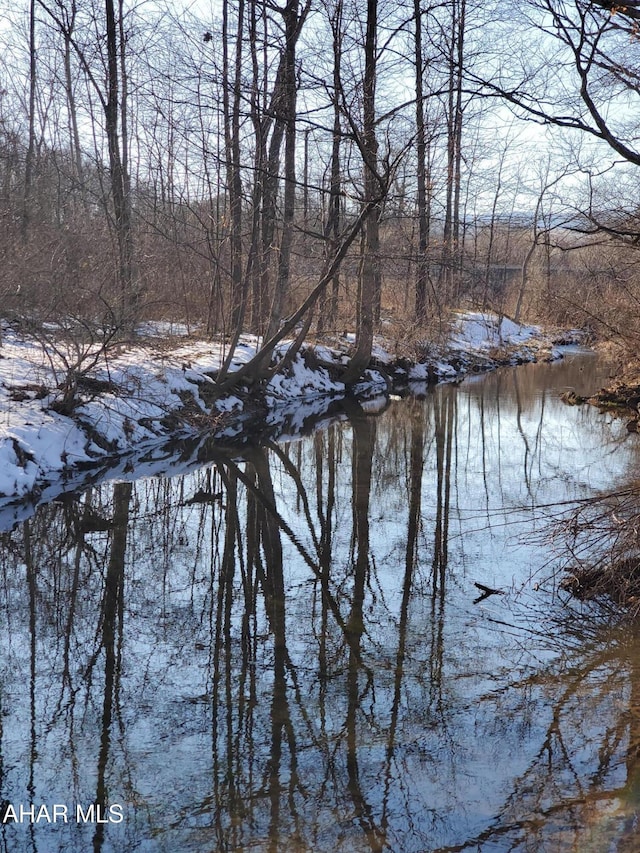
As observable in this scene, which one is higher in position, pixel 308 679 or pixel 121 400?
pixel 121 400

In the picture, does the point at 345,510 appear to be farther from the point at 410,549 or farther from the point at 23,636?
the point at 23,636

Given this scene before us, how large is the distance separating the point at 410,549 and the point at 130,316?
723 cm

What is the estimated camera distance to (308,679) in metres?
5.41

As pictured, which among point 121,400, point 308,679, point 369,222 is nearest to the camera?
point 308,679

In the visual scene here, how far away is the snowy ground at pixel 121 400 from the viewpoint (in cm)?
1104

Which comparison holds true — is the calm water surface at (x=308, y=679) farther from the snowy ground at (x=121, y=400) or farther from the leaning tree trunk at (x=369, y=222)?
the leaning tree trunk at (x=369, y=222)

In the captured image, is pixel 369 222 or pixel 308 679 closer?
pixel 308 679

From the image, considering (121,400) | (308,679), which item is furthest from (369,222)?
(308,679)

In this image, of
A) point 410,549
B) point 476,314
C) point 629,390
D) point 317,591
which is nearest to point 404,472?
point 410,549

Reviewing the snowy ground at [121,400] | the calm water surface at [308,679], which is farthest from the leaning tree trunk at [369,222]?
the calm water surface at [308,679]

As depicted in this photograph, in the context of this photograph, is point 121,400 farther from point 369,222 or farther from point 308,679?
point 308,679

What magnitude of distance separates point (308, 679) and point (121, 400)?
8.94m

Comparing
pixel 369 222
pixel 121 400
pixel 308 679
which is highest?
pixel 369 222

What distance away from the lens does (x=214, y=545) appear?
27.7ft
